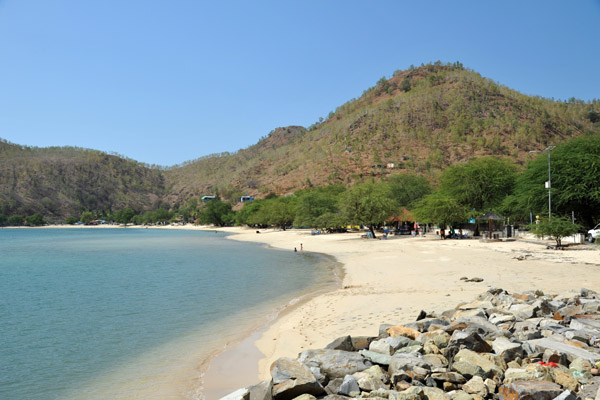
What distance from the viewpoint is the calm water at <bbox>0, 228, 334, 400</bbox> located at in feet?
31.7

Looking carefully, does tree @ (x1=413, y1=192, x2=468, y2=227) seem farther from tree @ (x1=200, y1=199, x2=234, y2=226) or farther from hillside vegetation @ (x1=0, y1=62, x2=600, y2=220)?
tree @ (x1=200, y1=199, x2=234, y2=226)

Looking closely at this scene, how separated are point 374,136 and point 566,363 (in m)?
149

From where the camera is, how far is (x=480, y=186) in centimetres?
5106

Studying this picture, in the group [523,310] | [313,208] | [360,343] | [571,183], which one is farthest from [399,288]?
[313,208]

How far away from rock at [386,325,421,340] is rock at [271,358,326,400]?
284 cm

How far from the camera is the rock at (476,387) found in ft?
20.3

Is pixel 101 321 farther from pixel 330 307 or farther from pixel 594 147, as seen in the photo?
pixel 594 147

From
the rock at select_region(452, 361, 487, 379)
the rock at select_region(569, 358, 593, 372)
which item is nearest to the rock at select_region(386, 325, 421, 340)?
the rock at select_region(452, 361, 487, 379)

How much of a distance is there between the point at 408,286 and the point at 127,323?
1171cm

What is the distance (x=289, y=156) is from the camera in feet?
627

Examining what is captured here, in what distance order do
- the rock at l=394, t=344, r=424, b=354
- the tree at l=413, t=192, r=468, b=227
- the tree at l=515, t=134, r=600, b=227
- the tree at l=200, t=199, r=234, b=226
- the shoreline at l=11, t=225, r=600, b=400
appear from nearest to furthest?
the rock at l=394, t=344, r=424, b=354 < the shoreline at l=11, t=225, r=600, b=400 < the tree at l=515, t=134, r=600, b=227 < the tree at l=413, t=192, r=468, b=227 < the tree at l=200, t=199, r=234, b=226

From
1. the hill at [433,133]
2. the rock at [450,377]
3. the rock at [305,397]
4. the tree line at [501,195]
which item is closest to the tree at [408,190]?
the tree line at [501,195]

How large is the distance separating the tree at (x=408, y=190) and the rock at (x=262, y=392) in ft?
240

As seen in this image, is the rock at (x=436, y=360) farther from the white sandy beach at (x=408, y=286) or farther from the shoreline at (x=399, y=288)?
the white sandy beach at (x=408, y=286)
